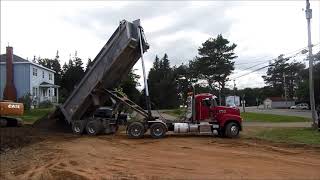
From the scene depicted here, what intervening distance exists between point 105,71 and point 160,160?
1049 centimetres

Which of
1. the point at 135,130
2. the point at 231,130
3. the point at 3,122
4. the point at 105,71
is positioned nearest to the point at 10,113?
the point at 3,122

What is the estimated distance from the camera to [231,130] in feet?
84.9

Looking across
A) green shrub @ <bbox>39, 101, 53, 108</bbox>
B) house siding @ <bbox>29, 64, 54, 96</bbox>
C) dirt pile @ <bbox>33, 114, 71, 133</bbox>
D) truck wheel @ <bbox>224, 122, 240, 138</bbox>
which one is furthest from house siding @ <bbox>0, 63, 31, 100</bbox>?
truck wheel @ <bbox>224, 122, 240, 138</bbox>

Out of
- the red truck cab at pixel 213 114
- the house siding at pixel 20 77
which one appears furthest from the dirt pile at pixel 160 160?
the house siding at pixel 20 77

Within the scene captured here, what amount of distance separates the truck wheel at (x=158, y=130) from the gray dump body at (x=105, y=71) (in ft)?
11.8

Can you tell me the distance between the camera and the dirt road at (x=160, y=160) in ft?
44.1

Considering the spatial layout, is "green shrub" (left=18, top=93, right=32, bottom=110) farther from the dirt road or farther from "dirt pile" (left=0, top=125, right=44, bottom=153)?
the dirt road

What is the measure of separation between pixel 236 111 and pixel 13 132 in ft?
40.5

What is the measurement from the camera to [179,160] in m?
16.4

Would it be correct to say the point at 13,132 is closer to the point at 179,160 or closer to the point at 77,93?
the point at 77,93

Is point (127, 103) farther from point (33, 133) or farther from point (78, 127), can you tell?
point (33, 133)

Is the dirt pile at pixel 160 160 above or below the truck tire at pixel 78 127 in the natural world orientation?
below

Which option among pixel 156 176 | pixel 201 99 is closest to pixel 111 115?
pixel 201 99

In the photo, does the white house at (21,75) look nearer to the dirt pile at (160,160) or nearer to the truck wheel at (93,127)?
the truck wheel at (93,127)
